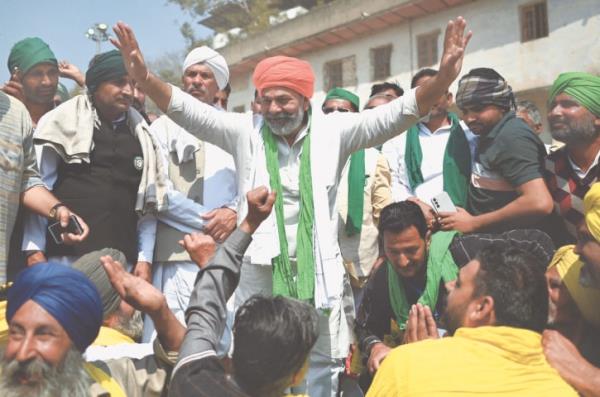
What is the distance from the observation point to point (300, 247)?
338 centimetres

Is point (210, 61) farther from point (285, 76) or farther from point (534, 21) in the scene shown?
point (534, 21)

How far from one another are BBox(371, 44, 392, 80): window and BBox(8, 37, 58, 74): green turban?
16.3 m

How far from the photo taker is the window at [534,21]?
15969 mm

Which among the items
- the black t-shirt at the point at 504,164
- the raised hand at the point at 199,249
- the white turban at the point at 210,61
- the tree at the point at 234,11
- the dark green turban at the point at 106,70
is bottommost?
the raised hand at the point at 199,249

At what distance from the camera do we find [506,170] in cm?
398

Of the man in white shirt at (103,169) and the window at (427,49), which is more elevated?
the window at (427,49)

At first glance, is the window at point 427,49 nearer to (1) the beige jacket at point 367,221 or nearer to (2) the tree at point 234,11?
(2) the tree at point 234,11

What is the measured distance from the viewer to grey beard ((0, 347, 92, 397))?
2.15 m

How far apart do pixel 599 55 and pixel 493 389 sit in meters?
14.8

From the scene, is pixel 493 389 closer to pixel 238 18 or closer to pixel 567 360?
pixel 567 360

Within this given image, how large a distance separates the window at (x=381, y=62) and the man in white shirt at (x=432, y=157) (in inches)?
593

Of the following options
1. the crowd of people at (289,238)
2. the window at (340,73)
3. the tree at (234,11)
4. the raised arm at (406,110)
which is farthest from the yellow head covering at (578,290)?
the tree at (234,11)

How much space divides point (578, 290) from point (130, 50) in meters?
2.72

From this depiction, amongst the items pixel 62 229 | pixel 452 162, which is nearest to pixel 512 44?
pixel 452 162
